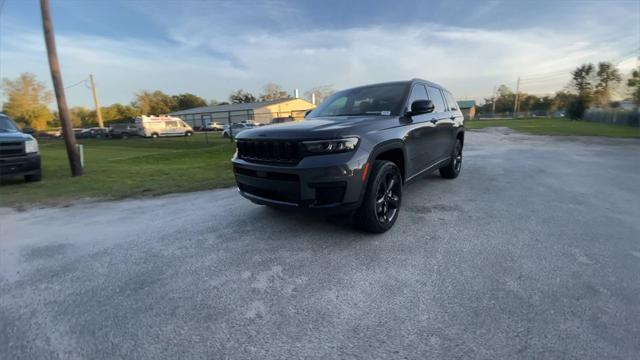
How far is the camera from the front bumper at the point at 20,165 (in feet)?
22.1

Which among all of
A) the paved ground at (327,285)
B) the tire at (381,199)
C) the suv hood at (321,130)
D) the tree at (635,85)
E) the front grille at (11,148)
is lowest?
the paved ground at (327,285)

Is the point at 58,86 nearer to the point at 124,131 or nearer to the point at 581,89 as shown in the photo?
the point at 124,131

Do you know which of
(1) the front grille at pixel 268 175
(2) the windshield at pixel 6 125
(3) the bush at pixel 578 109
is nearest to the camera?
(1) the front grille at pixel 268 175

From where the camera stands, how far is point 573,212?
4031mm

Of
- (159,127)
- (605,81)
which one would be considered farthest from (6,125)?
(605,81)

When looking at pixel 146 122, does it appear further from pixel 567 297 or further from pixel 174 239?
pixel 567 297

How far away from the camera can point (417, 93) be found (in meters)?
4.39

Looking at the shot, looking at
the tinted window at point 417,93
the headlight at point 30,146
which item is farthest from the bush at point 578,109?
the headlight at point 30,146

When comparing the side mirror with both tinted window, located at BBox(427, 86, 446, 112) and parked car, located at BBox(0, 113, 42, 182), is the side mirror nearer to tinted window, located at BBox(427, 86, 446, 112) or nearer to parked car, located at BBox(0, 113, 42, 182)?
tinted window, located at BBox(427, 86, 446, 112)

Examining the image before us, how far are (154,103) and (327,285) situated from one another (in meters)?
81.0

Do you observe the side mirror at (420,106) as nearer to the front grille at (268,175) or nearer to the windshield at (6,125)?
the front grille at (268,175)

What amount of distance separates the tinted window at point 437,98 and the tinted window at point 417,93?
29 centimetres

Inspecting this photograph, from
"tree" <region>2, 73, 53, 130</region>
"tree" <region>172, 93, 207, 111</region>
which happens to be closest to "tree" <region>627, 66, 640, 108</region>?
"tree" <region>2, 73, 53, 130</region>

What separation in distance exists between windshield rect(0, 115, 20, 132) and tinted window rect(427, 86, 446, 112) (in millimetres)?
9632
